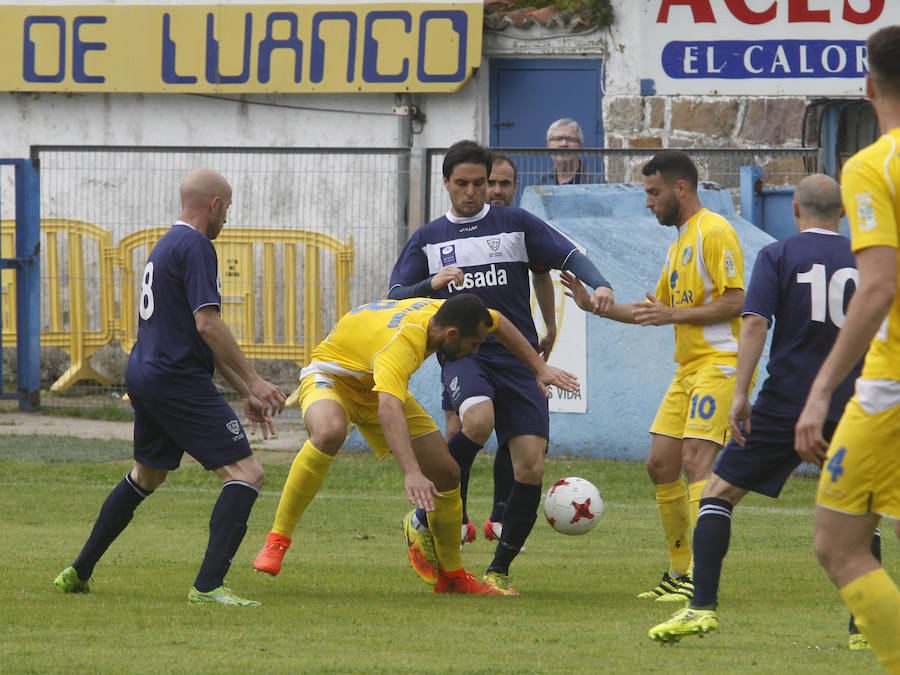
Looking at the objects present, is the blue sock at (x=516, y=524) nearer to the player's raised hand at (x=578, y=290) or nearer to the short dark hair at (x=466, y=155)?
the player's raised hand at (x=578, y=290)

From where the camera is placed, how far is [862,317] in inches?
153

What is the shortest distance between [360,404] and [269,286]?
7.53 meters

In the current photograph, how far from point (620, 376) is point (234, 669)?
7.97 m

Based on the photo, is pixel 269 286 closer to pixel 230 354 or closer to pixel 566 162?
pixel 566 162

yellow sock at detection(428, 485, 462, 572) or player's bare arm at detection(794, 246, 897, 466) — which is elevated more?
player's bare arm at detection(794, 246, 897, 466)

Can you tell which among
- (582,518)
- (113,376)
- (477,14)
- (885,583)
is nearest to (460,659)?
(885,583)

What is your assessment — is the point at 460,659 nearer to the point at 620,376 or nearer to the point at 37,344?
the point at 620,376

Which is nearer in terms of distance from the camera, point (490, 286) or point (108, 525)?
point (108, 525)

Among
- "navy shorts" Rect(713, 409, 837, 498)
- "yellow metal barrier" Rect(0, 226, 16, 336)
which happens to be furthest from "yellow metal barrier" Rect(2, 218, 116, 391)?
"navy shorts" Rect(713, 409, 837, 498)

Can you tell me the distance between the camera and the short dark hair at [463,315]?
21.5ft

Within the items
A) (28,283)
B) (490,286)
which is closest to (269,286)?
(28,283)

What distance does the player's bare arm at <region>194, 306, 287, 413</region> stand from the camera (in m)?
6.38

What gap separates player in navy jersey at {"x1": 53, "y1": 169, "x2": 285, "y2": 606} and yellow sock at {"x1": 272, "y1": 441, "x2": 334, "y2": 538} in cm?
44

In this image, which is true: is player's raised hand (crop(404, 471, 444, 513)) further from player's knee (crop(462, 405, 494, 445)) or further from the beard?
the beard
